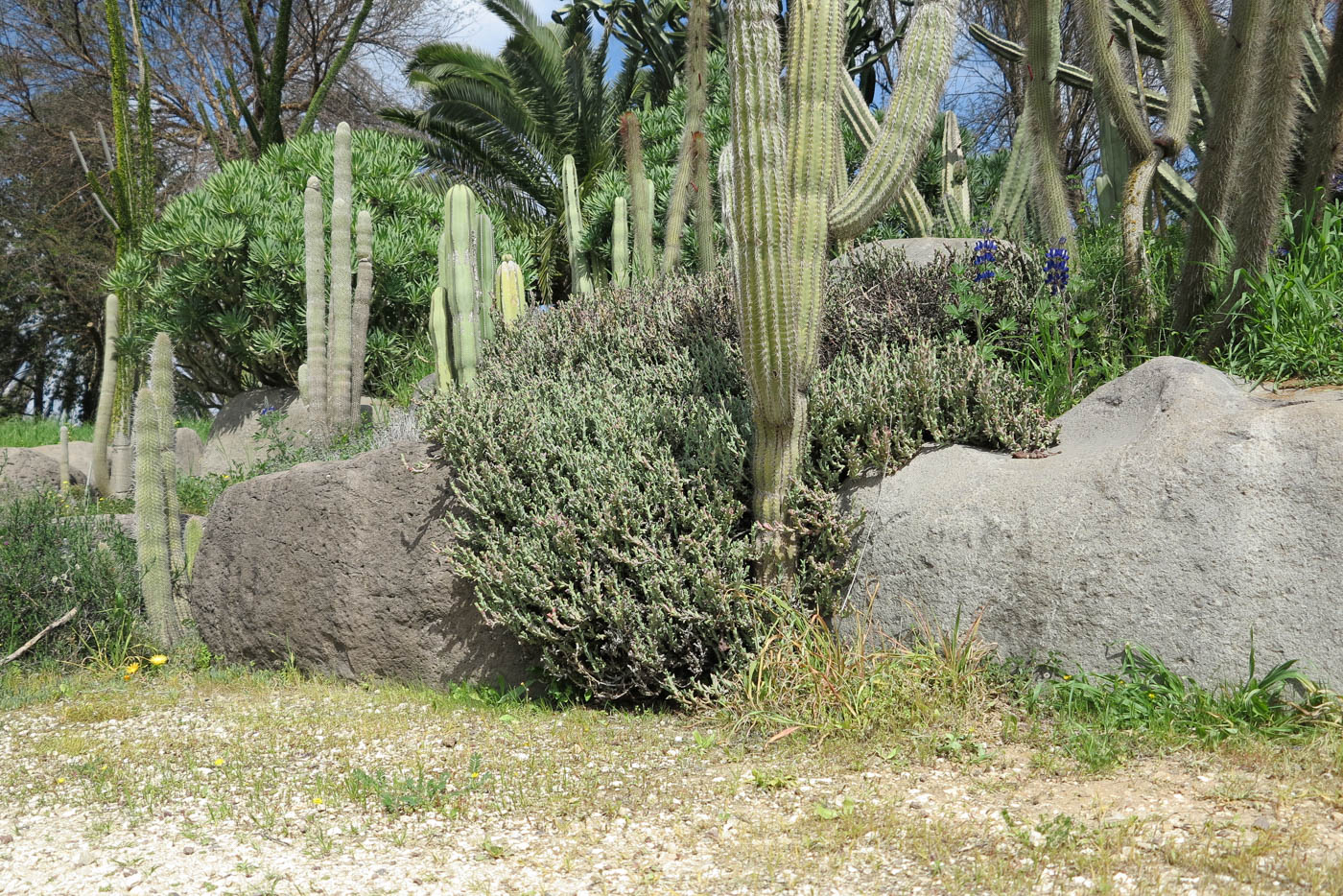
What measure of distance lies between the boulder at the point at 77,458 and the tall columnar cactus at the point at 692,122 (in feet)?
28.6

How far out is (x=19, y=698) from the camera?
16.8ft

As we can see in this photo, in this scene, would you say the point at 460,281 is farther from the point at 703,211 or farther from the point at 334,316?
the point at 703,211

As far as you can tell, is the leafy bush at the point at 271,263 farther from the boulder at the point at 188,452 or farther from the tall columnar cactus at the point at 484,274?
the tall columnar cactus at the point at 484,274

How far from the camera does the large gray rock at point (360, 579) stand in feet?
16.2

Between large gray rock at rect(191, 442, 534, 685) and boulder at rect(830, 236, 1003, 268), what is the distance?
276 cm

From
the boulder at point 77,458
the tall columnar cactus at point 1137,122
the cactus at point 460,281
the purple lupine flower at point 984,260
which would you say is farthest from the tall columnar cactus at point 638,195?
the boulder at point 77,458

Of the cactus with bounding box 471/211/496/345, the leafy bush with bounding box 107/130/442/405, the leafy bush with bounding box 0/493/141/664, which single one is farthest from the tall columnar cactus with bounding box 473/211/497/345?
the leafy bush with bounding box 107/130/442/405

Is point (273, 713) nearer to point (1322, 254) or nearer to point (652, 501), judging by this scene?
point (652, 501)

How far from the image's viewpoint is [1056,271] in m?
5.25

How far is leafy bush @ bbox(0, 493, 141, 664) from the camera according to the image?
19.0 ft

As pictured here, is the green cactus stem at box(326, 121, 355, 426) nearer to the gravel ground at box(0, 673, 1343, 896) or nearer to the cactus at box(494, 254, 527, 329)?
the cactus at box(494, 254, 527, 329)

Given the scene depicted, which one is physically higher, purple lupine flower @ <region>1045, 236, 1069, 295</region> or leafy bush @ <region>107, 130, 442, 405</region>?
leafy bush @ <region>107, 130, 442, 405</region>

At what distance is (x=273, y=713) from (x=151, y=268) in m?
8.59

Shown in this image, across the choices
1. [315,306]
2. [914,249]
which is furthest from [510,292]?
[914,249]
